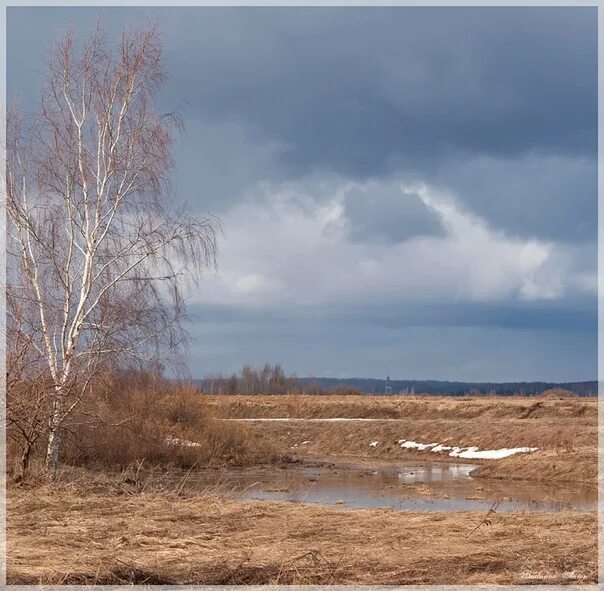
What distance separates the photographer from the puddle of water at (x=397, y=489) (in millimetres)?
18016

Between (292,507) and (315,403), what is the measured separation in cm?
4355

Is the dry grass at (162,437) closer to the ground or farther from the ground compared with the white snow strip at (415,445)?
farther from the ground

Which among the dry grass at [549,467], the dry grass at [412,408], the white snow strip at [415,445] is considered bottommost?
the white snow strip at [415,445]

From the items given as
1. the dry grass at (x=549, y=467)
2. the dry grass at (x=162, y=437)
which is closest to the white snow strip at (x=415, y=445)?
the dry grass at (x=162, y=437)

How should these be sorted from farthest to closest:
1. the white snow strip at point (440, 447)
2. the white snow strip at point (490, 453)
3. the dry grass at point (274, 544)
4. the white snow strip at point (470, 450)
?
the white snow strip at point (440, 447)
the white snow strip at point (470, 450)
the white snow strip at point (490, 453)
the dry grass at point (274, 544)

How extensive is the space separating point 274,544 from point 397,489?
12964mm

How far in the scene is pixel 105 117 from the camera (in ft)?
59.1

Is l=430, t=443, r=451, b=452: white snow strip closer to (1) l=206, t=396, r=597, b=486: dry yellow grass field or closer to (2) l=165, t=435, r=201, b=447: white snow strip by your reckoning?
(1) l=206, t=396, r=597, b=486: dry yellow grass field

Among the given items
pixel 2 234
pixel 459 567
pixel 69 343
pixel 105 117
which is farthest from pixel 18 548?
pixel 105 117

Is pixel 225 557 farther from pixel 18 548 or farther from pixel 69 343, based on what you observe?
pixel 69 343

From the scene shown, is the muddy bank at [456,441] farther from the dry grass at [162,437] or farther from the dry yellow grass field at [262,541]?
the dry yellow grass field at [262,541]

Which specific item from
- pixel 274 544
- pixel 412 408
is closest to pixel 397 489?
pixel 274 544

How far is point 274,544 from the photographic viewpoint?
380 inches

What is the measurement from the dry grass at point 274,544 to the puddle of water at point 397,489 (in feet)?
12.2
